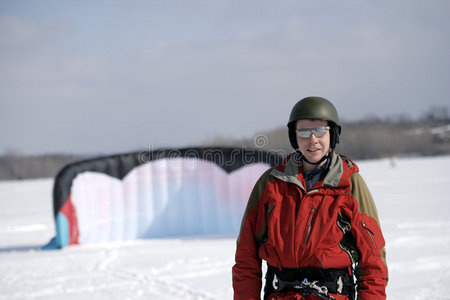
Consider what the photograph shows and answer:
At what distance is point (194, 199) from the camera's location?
32.7 feet

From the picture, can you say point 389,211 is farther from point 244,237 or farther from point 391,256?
point 244,237

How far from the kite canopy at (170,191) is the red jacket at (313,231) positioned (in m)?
7.32

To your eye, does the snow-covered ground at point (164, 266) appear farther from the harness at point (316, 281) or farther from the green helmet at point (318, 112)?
the green helmet at point (318, 112)

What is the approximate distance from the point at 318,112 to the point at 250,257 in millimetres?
792

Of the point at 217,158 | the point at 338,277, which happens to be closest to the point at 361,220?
the point at 338,277

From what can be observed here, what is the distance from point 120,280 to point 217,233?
3997 millimetres

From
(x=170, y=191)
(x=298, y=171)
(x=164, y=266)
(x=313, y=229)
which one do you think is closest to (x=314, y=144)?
(x=298, y=171)

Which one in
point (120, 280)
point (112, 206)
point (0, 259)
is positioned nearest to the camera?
point (120, 280)

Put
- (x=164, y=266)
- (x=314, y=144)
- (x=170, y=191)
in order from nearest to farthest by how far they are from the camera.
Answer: (x=314, y=144), (x=164, y=266), (x=170, y=191)

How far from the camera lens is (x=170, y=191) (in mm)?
9938

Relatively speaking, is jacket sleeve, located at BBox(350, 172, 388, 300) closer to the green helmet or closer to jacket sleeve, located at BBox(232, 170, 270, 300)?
the green helmet

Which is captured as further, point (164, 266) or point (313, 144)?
point (164, 266)

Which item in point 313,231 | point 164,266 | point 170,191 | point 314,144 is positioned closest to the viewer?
point 313,231

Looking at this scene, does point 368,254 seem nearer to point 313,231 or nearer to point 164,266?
point 313,231
